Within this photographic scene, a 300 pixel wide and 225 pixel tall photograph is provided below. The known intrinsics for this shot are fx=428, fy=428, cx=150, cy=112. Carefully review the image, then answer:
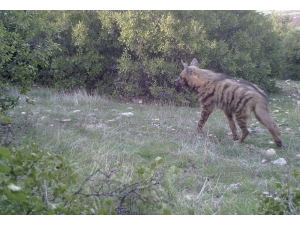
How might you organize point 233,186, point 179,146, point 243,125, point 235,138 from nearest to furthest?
point 233,186
point 179,146
point 243,125
point 235,138

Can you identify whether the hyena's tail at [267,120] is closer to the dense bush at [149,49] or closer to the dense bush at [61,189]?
the dense bush at [61,189]

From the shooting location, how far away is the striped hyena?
6.98 m

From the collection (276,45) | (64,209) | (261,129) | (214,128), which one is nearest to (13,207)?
(64,209)

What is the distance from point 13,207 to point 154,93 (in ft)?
27.0

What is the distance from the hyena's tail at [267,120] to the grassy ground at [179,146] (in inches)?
6.5

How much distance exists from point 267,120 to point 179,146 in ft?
5.52

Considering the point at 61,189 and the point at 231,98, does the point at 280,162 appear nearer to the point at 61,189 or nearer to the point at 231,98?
the point at 231,98

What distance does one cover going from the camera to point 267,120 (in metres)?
6.91

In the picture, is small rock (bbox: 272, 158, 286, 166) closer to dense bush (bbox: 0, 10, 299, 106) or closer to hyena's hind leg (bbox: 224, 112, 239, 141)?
hyena's hind leg (bbox: 224, 112, 239, 141)

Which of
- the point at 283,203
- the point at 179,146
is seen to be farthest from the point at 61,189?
the point at 179,146

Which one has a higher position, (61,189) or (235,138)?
(61,189)

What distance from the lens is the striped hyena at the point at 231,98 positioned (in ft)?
22.9

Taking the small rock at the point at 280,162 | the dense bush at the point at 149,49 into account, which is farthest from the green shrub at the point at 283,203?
the dense bush at the point at 149,49

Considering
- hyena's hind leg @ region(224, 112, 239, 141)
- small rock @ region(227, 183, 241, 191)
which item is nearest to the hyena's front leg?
hyena's hind leg @ region(224, 112, 239, 141)
